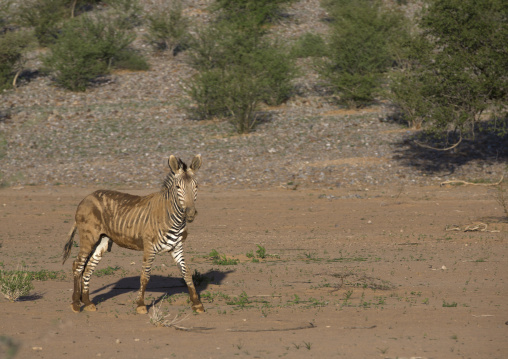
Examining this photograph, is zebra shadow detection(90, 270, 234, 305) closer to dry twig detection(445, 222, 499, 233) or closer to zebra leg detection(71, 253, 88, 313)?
zebra leg detection(71, 253, 88, 313)

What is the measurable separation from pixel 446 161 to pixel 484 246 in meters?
11.5

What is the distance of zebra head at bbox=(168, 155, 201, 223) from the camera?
29.3 feet

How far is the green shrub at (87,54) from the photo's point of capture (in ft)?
116

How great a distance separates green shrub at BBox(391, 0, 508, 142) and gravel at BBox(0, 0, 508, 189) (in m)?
3.25

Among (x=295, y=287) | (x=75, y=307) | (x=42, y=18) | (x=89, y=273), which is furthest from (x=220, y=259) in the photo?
(x=42, y=18)

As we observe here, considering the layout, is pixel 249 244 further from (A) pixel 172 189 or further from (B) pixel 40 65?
(B) pixel 40 65

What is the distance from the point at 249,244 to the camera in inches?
629

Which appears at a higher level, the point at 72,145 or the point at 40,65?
the point at 40,65

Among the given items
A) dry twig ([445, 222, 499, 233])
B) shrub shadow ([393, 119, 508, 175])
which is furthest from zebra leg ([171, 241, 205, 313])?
shrub shadow ([393, 119, 508, 175])

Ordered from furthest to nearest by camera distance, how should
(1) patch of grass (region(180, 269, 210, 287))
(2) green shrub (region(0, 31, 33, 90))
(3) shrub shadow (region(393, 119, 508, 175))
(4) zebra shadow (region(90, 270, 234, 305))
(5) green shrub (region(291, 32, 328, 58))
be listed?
(5) green shrub (region(291, 32, 328, 58)) < (2) green shrub (region(0, 31, 33, 90)) < (3) shrub shadow (region(393, 119, 508, 175)) < (1) patch of grass (region(180, 269, 210, 287)) < (4) zebra shadow (region(90, 270, 234, 305))

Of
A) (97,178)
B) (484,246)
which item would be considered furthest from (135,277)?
(97,178)

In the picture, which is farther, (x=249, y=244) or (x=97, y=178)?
(x=97, y=178)

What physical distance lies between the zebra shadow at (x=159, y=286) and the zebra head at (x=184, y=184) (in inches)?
90.2

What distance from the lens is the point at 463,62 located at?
2169cm
